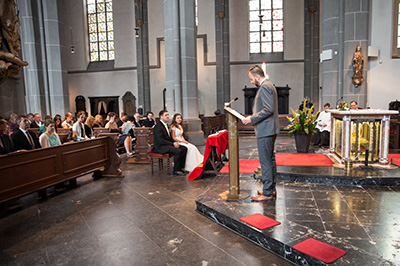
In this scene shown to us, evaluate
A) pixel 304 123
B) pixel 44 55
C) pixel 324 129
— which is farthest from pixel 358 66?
pixel 44 55

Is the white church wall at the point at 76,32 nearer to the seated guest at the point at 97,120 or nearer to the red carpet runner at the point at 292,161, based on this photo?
the seated guest at the point at 97,120

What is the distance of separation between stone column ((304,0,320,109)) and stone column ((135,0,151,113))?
1004 cm

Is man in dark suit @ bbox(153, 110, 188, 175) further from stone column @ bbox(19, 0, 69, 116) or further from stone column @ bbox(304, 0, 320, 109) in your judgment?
stone column @ bbox(304, 0, 320, 109)

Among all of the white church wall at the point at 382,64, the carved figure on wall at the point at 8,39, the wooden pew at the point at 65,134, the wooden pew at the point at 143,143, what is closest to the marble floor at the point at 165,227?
the wooden pew at the point at 65,134

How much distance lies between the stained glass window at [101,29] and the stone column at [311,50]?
12845mm

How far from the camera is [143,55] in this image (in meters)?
18.9

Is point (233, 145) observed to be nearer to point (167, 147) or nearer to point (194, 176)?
point (194, 176)

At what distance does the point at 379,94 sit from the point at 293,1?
10.4m

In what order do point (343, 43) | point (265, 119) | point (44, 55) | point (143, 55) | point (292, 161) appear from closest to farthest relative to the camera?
point (265, 119), point (292, 161), point (343, 43), point (44, 55), point (143, 55)

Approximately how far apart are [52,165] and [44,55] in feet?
28.3

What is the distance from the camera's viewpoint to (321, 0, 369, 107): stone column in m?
8.81

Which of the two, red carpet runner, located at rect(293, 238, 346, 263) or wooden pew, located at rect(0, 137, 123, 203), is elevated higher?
wooden pew, located at rect(0, 137, 123, 203)

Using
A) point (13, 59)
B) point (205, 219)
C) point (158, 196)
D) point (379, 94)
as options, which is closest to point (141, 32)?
point (13, 59)

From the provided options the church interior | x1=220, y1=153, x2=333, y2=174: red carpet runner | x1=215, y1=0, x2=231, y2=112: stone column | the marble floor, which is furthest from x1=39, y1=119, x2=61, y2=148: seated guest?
x1=215, y1=0, x2=231, y2=112: stone column
